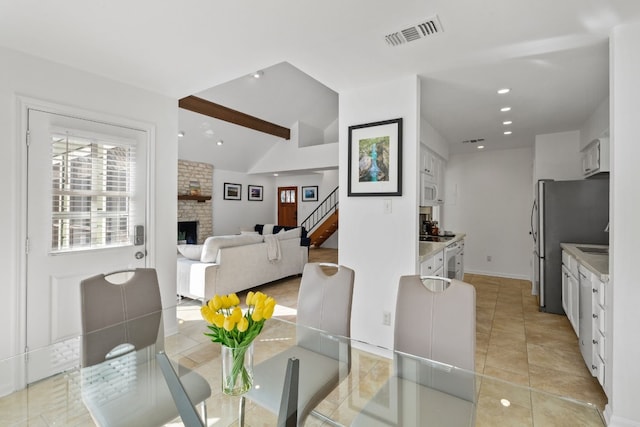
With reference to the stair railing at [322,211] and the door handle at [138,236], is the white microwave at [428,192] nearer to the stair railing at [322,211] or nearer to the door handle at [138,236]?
the door handle at [138,236]

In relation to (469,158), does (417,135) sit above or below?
below

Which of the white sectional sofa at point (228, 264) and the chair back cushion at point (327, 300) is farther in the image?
the white sectional sofa at point (228, 264)

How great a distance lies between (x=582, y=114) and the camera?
141 inches

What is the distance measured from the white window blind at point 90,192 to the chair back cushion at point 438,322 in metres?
2.40

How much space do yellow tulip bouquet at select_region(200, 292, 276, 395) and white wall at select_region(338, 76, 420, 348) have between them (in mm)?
1706

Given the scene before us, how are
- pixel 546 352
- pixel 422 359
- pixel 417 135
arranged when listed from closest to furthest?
1. pixel 422 359
2. pixel 417 135
3. pixel 546 352

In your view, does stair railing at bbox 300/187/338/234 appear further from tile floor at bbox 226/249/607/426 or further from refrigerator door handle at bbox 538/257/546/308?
refrigerator door handle at bbox 538/257/546/308

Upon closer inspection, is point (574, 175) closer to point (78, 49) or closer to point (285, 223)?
point (78, 49)

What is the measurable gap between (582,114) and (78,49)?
4903mm

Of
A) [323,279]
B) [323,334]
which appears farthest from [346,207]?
[323,334]

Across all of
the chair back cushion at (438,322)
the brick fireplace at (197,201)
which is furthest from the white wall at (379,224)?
the brick fireplace at (197,201)

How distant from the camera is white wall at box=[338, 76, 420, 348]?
2590mm

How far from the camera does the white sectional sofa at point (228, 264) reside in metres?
4.02

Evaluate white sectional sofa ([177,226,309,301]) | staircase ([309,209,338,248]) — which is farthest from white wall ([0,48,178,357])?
staircase ([309,209,338,248])
